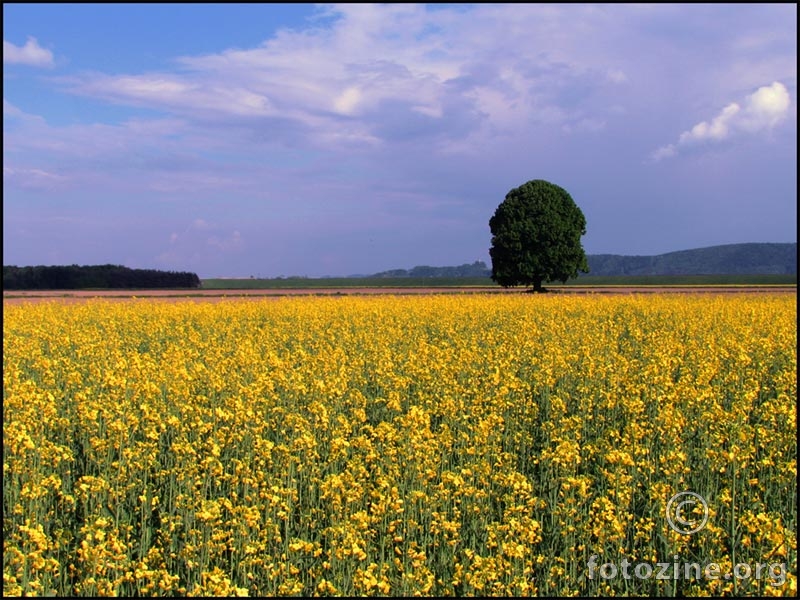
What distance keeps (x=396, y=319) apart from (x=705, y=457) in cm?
1399

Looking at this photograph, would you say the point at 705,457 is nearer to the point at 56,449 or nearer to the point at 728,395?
the point at 728,395

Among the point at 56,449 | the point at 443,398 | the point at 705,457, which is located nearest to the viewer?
the point at 56,449

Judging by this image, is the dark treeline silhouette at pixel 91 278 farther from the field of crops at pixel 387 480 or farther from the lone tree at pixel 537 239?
the field of crops at pixel 387 480

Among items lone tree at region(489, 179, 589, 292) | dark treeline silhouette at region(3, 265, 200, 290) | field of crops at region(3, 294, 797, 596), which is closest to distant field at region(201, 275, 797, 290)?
dark treeline silhouette at region(3, 265, 200, 290)

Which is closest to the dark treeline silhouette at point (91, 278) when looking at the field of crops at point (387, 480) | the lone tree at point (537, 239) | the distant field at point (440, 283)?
the distant field at point (440, 283)

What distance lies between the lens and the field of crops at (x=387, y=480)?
531 centimetres

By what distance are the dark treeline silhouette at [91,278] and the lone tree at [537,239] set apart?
39.3m

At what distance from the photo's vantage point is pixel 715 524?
244 inches

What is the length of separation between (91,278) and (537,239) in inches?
1950

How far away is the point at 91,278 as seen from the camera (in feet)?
253

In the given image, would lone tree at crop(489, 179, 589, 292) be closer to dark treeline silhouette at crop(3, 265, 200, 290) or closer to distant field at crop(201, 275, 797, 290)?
distant field at crop(201, 275, 797, 290)

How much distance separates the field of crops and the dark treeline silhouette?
66548mm

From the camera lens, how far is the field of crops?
531 cm

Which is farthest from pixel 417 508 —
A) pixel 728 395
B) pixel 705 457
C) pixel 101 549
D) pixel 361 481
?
pixel 728 395
